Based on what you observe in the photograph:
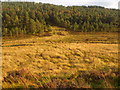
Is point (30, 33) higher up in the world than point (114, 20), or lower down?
lower down

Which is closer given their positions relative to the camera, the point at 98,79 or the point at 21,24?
the point at 98,79

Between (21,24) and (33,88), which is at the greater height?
(21,24)

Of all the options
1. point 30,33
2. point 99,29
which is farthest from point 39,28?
point 99,29

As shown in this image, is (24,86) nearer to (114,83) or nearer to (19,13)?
(114,83)

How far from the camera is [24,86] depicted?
6.93m

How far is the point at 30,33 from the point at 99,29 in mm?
32922

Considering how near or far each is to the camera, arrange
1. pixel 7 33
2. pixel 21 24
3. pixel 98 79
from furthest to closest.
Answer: pixel 21 24, pixel 7 33, pixel 98 79

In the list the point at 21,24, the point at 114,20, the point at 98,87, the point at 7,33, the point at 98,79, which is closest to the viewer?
the point at 98,87

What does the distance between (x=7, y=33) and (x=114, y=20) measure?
5781cm

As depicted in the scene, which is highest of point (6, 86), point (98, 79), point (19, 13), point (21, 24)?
point (19, 13)

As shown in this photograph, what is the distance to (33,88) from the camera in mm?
6754

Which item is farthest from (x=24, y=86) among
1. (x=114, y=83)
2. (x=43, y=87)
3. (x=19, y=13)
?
(x=19, y=13)

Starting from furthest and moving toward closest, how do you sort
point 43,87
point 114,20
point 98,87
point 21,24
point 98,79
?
point 114,20, point 21,24, point 98,79, point 43,87, point 98,87

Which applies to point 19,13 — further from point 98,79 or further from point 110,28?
point 98,79
